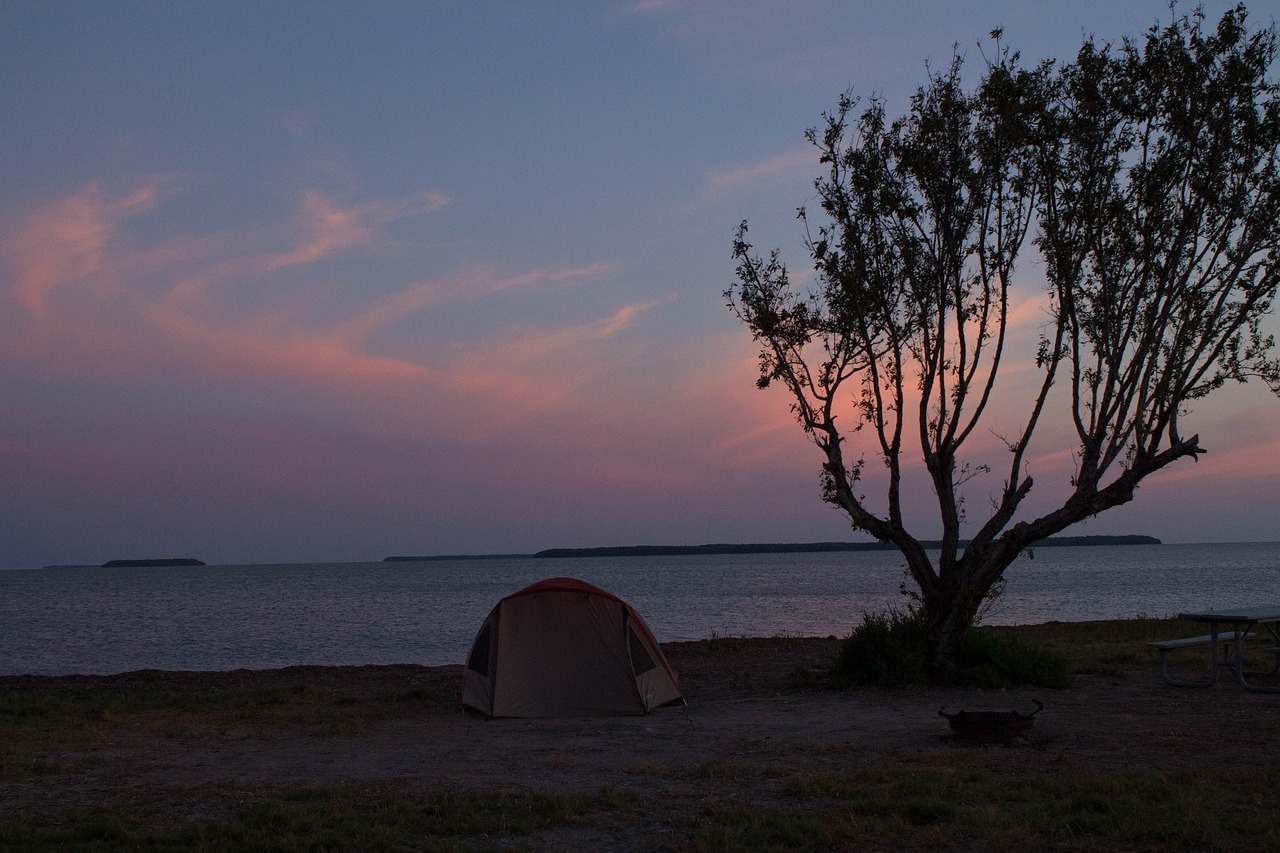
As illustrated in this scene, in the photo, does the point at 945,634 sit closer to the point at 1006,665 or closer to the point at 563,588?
the point at 1006,665

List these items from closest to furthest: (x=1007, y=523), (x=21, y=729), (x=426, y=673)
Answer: (x=21, y=729) → (x=1007, y=523) → (x=426, y=673)

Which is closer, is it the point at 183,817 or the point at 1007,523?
the point at 183,817

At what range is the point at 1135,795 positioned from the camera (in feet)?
24.6

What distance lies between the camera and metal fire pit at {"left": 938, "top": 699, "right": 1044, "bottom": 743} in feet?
32.7

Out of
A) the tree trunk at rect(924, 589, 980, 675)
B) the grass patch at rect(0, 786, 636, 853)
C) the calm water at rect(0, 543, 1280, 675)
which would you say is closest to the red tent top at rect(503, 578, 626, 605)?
the tree trunk at rect(924, 589, 980, 675)

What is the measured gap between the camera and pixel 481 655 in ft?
46.7

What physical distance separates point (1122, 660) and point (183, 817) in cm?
1507

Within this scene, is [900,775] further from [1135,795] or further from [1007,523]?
[1007,523]

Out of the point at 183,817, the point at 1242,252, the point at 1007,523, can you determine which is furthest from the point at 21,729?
the point at 1242,252

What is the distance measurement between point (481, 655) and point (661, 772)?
5.61 m

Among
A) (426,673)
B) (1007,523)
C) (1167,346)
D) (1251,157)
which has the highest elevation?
(1251,157)

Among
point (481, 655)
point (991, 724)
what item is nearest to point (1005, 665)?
point (991, 724)

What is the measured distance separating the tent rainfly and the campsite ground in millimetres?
481

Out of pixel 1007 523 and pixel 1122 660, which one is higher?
pixel 1007 523
